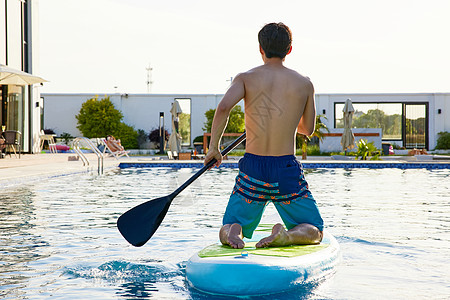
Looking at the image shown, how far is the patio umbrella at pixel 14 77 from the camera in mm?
12909

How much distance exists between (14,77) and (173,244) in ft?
35.0

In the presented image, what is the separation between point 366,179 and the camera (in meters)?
10.8

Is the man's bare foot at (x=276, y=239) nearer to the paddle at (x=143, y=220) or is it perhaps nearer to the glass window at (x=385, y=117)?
the paddle at (x=143, y=220)

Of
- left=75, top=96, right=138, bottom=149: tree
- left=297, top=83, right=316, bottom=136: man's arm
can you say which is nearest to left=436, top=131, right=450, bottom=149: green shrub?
left=75, top=96, right=138, bottom=149: tree

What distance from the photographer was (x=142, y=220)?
3523mm

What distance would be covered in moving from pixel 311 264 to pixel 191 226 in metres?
2.26

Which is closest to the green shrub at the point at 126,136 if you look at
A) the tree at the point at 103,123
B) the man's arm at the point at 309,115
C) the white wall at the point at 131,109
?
the tree at the point at 103,123

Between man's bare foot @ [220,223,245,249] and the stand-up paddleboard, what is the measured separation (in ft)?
0.12

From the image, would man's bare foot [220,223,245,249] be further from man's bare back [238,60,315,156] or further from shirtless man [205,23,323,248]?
man's bare back [238,60,315,156]

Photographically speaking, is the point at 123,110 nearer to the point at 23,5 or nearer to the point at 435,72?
the point at 23,5

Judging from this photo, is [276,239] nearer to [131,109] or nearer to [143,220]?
[143,220]

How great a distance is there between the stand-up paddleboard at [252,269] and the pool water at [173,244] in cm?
7

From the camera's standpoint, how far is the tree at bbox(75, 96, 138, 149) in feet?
83.0

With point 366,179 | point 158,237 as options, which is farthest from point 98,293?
point 366,179
